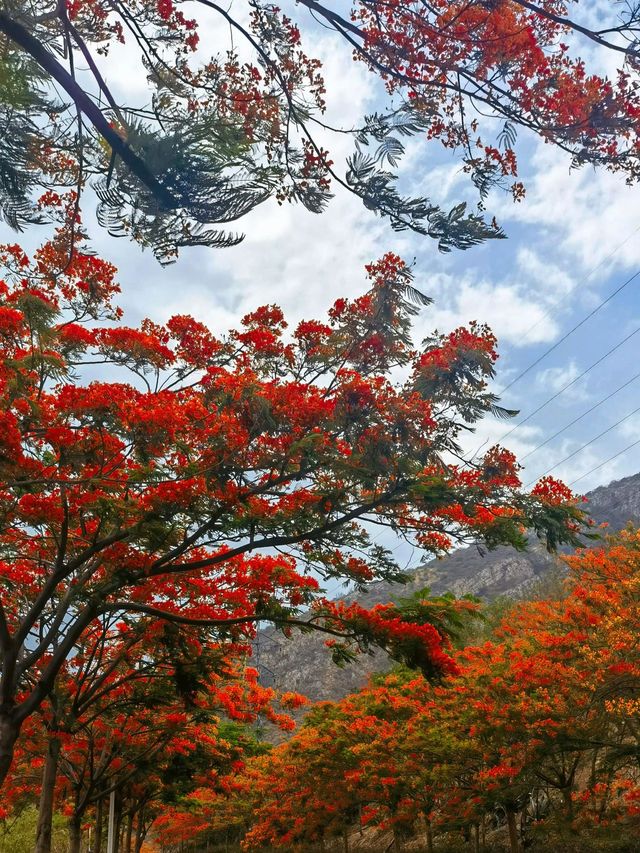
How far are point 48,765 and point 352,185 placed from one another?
39.7 ft

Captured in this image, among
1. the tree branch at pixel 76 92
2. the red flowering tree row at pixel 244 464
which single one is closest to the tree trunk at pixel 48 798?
the red flowering tree row at pixel 244 464

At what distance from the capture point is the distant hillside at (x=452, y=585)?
78.9 m

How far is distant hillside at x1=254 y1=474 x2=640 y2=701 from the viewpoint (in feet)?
259

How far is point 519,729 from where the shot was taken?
597 inches

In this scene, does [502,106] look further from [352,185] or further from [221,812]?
[221,812]

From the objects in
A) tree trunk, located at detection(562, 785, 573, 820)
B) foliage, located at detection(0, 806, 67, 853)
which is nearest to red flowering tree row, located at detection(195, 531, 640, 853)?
tree trunk, located at detection(562, 785, 573, 820)

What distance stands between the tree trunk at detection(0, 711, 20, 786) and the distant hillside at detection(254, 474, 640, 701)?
213ft

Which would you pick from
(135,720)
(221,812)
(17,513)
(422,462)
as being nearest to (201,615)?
(17,513)

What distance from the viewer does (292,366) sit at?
10578mm

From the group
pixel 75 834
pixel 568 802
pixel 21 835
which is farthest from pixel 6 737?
pixel 21 835

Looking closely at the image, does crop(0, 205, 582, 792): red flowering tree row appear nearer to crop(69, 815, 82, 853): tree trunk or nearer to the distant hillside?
crop(69, 815, 82, 853): tree trunk

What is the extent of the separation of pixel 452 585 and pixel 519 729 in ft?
269

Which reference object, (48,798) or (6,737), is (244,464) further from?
(48,798)

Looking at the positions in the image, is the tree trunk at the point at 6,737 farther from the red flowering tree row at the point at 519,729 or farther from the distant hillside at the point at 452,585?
the distant hillside at the point at 452,585
